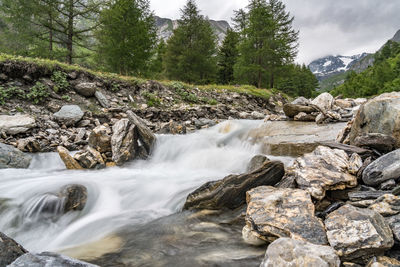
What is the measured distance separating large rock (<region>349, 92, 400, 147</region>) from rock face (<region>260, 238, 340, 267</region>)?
3302 mm

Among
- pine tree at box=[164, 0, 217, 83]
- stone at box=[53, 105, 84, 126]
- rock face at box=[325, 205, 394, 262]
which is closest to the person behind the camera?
rock face at box=[325, 205, 394, 262]

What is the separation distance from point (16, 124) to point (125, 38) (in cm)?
1186

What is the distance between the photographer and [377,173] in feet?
10.7

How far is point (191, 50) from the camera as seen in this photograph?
2269cm

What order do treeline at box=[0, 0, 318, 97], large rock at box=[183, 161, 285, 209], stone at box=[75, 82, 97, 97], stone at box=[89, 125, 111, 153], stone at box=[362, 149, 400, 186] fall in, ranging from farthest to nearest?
1. treeline at box=[0, 0, 318, 97]
2. stone at box=[75, 82, 97, 97]
3. stone at box=[89, 125, 111, 153]
4. large rock at box=[183, 161, 285, 209]
5. stone at box=[362, 149, 400, 186]

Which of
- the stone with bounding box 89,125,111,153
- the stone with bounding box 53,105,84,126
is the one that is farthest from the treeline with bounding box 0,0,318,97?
Answer: the stone with bounding box 89,125,111,153

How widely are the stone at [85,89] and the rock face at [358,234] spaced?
1105 centimetres

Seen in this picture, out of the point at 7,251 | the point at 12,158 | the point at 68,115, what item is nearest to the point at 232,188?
the point at 7,251

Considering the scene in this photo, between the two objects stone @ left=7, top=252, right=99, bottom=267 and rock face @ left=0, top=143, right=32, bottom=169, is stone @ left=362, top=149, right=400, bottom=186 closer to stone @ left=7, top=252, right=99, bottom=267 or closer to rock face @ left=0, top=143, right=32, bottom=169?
stone @ left=7, top=252, right=99, bottom=267

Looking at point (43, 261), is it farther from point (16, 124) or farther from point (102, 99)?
point (102, 99)

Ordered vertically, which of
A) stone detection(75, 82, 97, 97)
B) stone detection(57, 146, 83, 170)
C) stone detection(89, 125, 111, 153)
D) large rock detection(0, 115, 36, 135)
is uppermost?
stone detection(75, 82, 97, 97)

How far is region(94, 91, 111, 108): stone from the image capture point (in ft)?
34.8

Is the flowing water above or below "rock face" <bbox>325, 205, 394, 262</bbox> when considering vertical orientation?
below

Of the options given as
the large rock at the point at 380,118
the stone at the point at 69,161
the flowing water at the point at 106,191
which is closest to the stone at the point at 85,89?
the flowing water at the point at 106,191
